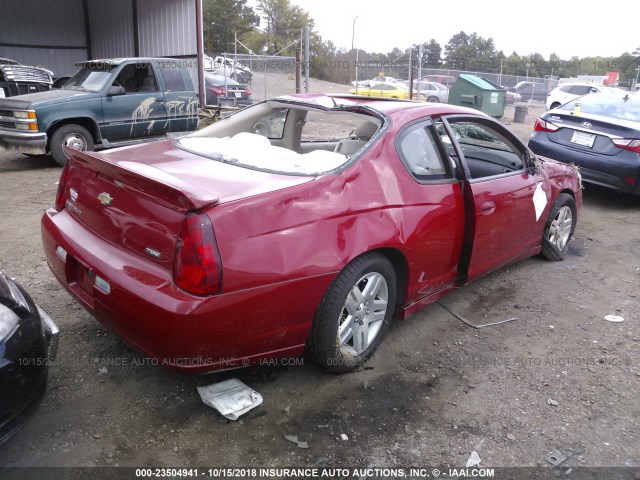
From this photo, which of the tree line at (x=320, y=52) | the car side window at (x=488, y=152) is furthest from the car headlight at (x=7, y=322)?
the tree line at (x=320, y=52)

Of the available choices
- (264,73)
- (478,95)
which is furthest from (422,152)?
(478,95)

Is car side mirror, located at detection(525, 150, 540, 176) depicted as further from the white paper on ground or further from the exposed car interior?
the white paper on ground

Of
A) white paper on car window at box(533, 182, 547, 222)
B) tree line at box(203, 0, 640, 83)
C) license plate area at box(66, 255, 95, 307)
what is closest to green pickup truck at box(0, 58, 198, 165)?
license plate area at box(66, 255, 95, 307)

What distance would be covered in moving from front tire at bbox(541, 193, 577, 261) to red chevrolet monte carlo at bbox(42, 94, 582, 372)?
1000 millimetres

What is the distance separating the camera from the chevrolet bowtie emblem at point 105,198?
2784mm

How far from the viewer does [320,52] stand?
42562mm

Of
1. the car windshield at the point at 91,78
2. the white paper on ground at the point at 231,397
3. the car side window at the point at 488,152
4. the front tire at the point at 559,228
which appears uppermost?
the car windshield at the point at 91,78

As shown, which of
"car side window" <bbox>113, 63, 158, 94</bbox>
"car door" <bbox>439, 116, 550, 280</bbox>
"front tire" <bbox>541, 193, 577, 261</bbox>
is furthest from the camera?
"car side window" <bbox>113, 63, 158, 94</bbox>

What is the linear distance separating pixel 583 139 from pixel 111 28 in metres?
16.0

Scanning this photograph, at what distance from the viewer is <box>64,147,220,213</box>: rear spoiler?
2.39 metres

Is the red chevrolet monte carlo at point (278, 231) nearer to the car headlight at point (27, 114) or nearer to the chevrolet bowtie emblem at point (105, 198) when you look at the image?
the chevrolet bowtie emblem at point (105, 198)

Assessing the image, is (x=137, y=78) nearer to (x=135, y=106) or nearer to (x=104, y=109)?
(x=135, y=106)

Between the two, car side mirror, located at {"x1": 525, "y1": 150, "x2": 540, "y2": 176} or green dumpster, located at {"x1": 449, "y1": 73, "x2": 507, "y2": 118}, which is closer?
car side mirror, located at {"x1": 525, "y1": 150, "x2": 540, "y2": 176}

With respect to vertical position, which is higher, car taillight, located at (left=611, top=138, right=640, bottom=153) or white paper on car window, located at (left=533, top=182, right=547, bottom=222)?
car taillight, located at (left=611, top=138, right=640, bottom=153)
